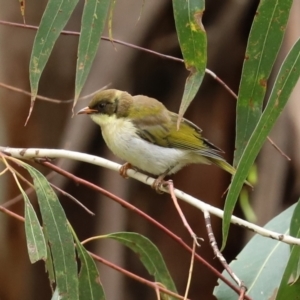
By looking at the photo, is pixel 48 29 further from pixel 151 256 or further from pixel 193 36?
pixel 151 256

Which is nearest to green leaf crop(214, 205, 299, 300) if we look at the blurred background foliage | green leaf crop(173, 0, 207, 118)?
green leaf crop(173, 0, 207, 118)

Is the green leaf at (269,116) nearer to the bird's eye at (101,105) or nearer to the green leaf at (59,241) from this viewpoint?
the green leaf at (59,241)

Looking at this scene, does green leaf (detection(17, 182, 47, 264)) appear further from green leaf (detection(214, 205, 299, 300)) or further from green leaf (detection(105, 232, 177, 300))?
green leaf (detection(214, 205, 299, 300))

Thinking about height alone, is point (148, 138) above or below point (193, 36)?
below

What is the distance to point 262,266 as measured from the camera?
2.04 meters

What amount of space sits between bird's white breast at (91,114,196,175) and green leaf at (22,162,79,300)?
0.74 meters

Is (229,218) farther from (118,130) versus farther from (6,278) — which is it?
(6,278)

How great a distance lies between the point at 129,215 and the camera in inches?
144

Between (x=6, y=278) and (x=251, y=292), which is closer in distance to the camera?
(x=251, y=292)

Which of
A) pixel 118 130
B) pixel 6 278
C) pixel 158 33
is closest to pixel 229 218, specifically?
pixel 118 130

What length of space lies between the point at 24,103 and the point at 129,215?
804mm

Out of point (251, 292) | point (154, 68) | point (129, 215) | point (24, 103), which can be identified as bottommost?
point (129, 215)

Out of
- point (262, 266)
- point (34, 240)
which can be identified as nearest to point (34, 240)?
point (34, 240)

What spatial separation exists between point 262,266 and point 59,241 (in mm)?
682
